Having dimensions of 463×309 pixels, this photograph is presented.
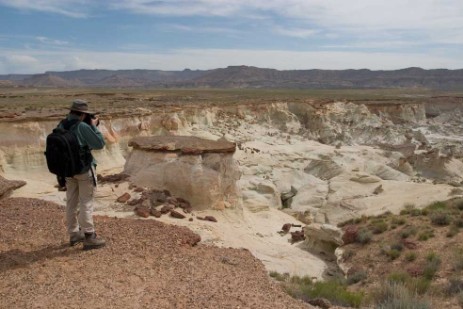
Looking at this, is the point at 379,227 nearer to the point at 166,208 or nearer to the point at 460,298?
the point at 460,298

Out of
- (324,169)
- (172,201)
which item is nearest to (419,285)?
(172,201)

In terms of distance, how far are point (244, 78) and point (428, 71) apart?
71381 mm

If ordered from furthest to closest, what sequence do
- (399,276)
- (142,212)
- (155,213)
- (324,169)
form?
(324,169), (155,213), (142,212), (399,276)

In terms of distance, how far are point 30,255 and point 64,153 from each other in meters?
1.36

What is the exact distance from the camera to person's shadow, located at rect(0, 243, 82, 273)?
18.7ft

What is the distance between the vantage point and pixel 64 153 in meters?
5.95

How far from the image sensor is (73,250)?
20.5ft

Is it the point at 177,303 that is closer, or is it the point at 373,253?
the point at 177,303

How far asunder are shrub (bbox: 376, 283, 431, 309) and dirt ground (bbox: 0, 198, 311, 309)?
1.23 meters

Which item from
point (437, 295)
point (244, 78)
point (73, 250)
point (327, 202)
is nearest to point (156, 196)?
point (73, 250)

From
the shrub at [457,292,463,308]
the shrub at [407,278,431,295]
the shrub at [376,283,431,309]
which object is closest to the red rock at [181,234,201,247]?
the shrub at [376,283,431,309]

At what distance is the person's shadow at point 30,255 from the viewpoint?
570 centimetres

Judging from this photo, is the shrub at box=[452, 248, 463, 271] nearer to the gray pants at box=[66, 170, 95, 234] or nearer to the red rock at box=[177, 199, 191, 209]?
the red rock at box=[177, 199, 191, 209]

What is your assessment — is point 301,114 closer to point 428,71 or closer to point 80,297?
point 80,297
